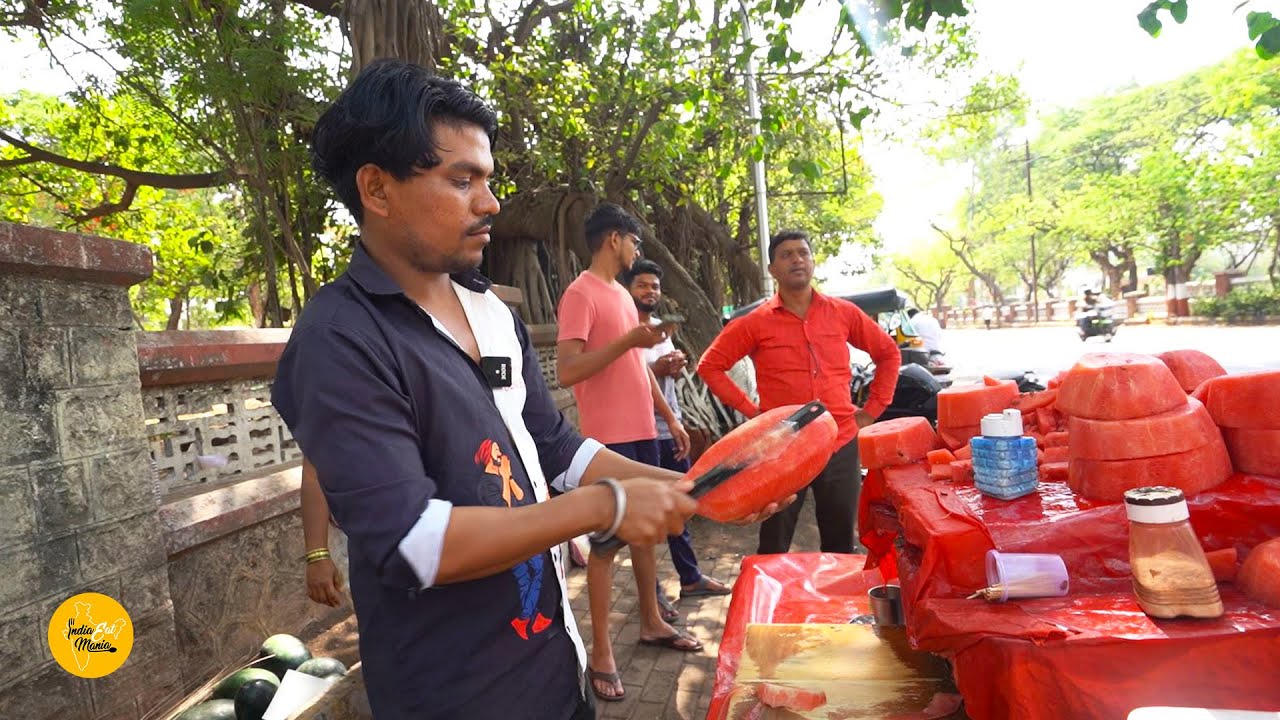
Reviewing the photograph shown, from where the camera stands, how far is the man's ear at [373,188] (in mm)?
1189

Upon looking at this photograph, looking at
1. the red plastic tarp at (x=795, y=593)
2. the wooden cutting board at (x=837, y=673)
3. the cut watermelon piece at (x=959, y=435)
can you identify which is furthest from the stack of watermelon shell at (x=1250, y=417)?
the red plastic tarp at (x=795, y=593)

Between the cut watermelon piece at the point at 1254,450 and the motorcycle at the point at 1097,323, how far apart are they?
18.1m

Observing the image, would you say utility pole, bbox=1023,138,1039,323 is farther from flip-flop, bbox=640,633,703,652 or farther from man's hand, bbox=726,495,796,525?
man's hand, bbox=726,495,796,525

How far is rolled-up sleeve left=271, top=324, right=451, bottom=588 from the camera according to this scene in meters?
0.97

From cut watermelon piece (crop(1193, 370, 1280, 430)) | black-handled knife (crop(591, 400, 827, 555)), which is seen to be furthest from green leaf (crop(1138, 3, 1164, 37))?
black-handled knife (crop(591, 400, 827, 555))

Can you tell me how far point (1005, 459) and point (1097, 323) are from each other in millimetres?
18386

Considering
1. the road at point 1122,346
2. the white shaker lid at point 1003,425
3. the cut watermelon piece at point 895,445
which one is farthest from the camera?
the road at point 1122,346

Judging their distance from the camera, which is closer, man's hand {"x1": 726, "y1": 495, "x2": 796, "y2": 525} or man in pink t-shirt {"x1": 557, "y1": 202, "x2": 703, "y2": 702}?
man's hand {"x1": 726, "y1": 495, "x2": 796, "y2": 525}

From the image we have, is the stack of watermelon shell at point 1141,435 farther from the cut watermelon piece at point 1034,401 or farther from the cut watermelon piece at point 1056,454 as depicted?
the cut watermelon piece at point 1034,401

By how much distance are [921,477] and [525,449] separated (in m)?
1.27

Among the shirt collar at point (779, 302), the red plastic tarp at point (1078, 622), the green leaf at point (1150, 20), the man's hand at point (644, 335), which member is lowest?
the red plastic tarp at point (1078, 622)

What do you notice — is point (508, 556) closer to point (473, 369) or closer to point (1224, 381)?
point (473, 369)

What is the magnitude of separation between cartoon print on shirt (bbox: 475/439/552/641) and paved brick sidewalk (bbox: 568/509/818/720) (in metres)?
2.00

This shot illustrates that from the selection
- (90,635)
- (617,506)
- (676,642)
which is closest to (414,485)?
(617,506)
